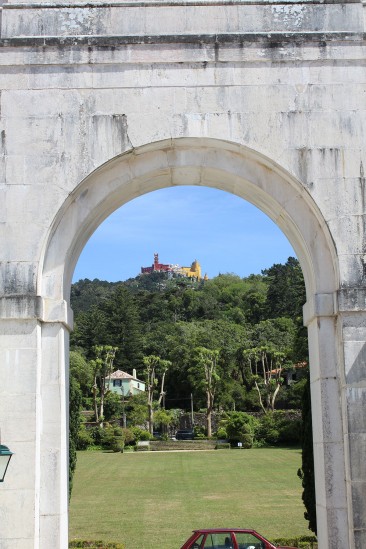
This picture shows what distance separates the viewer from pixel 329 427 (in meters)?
10.9

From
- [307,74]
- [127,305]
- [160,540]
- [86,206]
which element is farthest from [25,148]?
[127,305]

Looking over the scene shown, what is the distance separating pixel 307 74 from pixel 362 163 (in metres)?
1.64

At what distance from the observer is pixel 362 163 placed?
1138 cm

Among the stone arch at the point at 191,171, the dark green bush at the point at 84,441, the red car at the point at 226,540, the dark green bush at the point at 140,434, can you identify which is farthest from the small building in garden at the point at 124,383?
the stone arch at the point at 191,171

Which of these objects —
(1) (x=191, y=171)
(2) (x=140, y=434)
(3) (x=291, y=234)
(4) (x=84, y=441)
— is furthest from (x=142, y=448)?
(1) (x=191, y=171)

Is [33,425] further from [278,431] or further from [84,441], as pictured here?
[278,431]

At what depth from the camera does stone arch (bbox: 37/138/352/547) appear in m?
10.8

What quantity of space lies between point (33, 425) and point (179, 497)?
20.3 metres

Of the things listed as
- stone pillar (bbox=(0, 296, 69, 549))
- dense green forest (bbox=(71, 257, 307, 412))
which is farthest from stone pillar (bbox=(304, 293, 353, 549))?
dense green forest (bbox=(71, 257, 307, 412))

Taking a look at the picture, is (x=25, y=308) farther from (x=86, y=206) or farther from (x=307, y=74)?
(x=307, y=74)

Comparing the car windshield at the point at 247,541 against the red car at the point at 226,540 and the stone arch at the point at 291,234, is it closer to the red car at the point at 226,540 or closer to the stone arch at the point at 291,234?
the red car at the point at 226,540

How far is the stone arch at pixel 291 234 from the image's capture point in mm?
10844

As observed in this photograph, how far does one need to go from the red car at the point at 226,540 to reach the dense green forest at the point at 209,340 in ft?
131

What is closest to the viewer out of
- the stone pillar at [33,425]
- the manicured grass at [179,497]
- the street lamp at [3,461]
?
the street lamp at [3,461]
